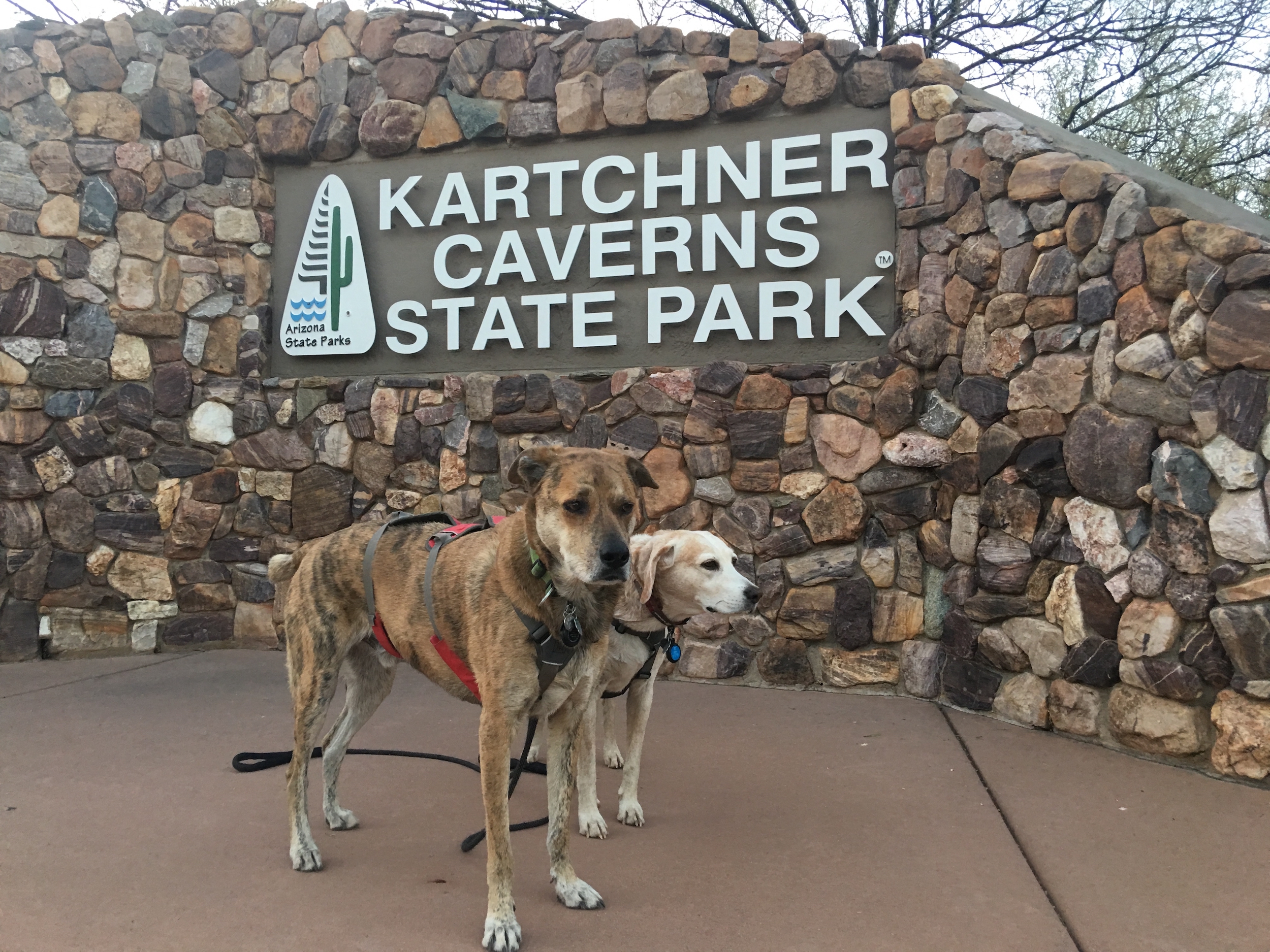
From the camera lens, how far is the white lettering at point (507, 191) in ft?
22.0

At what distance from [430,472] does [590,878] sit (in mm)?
3846

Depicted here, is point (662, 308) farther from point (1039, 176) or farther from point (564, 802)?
point (564, 802)

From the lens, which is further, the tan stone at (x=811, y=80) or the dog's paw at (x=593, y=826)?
the tan stone at (x=811, y=80)

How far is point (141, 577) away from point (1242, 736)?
6719 millimetres

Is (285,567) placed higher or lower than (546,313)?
lower

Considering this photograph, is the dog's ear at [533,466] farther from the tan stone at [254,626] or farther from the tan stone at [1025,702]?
the tan stone at [254,626]

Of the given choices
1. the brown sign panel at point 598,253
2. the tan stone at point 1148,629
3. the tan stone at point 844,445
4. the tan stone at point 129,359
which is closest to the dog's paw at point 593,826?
the tan stone at point 1148,629

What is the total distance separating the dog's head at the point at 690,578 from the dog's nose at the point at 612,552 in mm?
1100

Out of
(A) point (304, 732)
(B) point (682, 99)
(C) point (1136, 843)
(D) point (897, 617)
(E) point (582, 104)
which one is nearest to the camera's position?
(A) point (304, 732)

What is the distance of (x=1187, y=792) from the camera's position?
4.20 meters

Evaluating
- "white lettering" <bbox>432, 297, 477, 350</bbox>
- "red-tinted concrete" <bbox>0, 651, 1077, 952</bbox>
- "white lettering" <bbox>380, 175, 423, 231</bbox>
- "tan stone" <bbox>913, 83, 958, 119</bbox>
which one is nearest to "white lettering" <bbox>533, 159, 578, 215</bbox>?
"white lettering" <bbox>432, 297, 477, 350</bbox>

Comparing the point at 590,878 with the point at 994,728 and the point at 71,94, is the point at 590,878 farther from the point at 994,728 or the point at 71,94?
the point at 71,94

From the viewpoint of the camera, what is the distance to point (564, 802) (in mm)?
3262

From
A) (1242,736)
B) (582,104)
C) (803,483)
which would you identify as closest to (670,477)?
(803,483)
